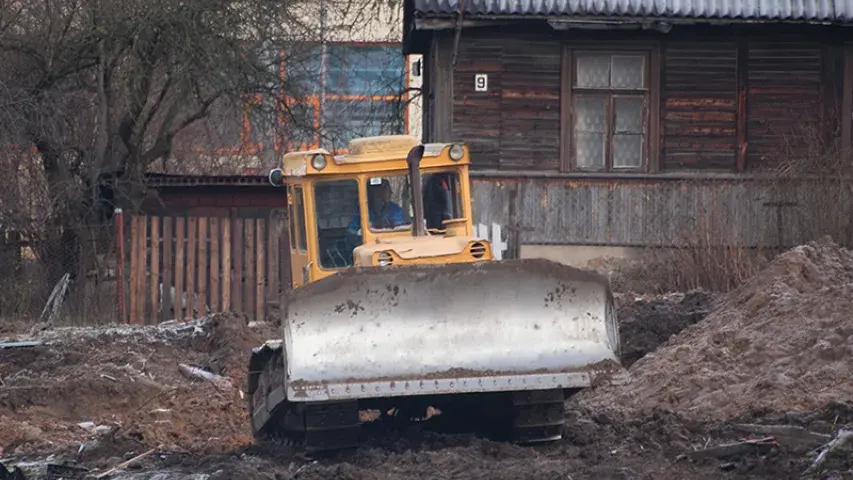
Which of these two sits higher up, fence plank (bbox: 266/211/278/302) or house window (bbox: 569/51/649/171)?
house window (bbox: 569/51/649/171)

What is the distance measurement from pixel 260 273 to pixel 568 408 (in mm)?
8092

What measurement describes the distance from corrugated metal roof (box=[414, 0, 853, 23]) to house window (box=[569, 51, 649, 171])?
37.6 inches

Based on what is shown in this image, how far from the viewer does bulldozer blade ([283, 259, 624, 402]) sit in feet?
26.4

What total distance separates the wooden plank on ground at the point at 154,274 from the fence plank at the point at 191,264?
400 mm

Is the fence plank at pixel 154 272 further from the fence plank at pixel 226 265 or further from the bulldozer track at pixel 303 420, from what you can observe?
the bulldozer track at pixel 303 420

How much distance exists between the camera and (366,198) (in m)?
9.43

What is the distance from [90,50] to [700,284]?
8728 mm

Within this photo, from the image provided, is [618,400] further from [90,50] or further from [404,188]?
[90,50]

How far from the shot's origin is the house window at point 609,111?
713 inches

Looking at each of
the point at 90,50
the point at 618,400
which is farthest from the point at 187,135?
the point at 618,400

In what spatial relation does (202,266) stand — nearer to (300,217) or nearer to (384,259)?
(300,217)

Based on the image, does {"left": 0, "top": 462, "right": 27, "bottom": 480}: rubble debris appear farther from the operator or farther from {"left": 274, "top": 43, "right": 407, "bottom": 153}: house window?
{"left": 274, "top": 43, "right": 407, "bottom": 153}: house window

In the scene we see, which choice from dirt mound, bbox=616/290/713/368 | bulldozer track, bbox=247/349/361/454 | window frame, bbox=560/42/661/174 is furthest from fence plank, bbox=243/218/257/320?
bulldozer track, bbox=247/349/361/454

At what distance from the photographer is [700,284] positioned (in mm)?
16625
